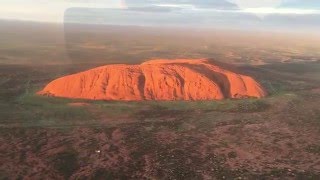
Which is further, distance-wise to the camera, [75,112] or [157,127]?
[75,112]

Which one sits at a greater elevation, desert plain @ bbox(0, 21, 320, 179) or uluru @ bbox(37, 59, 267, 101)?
uluru @ bbox(37, 59, 267, 101)

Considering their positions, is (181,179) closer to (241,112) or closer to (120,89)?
(241,112)

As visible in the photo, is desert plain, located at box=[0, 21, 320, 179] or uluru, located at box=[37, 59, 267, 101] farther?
uluru, located at box=[37, 59, 267, 101]

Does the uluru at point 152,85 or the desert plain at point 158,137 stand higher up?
the uluru at point 152,85

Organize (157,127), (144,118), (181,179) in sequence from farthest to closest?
(144,118)
(157,127)
(181,179)

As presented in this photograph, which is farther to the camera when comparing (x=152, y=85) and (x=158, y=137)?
(x=152, y=85)

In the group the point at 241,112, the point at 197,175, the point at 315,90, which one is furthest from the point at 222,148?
the point at 315,90

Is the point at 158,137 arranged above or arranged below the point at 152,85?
below

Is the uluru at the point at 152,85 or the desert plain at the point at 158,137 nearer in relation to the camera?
the desert plain at the point at 158,137
